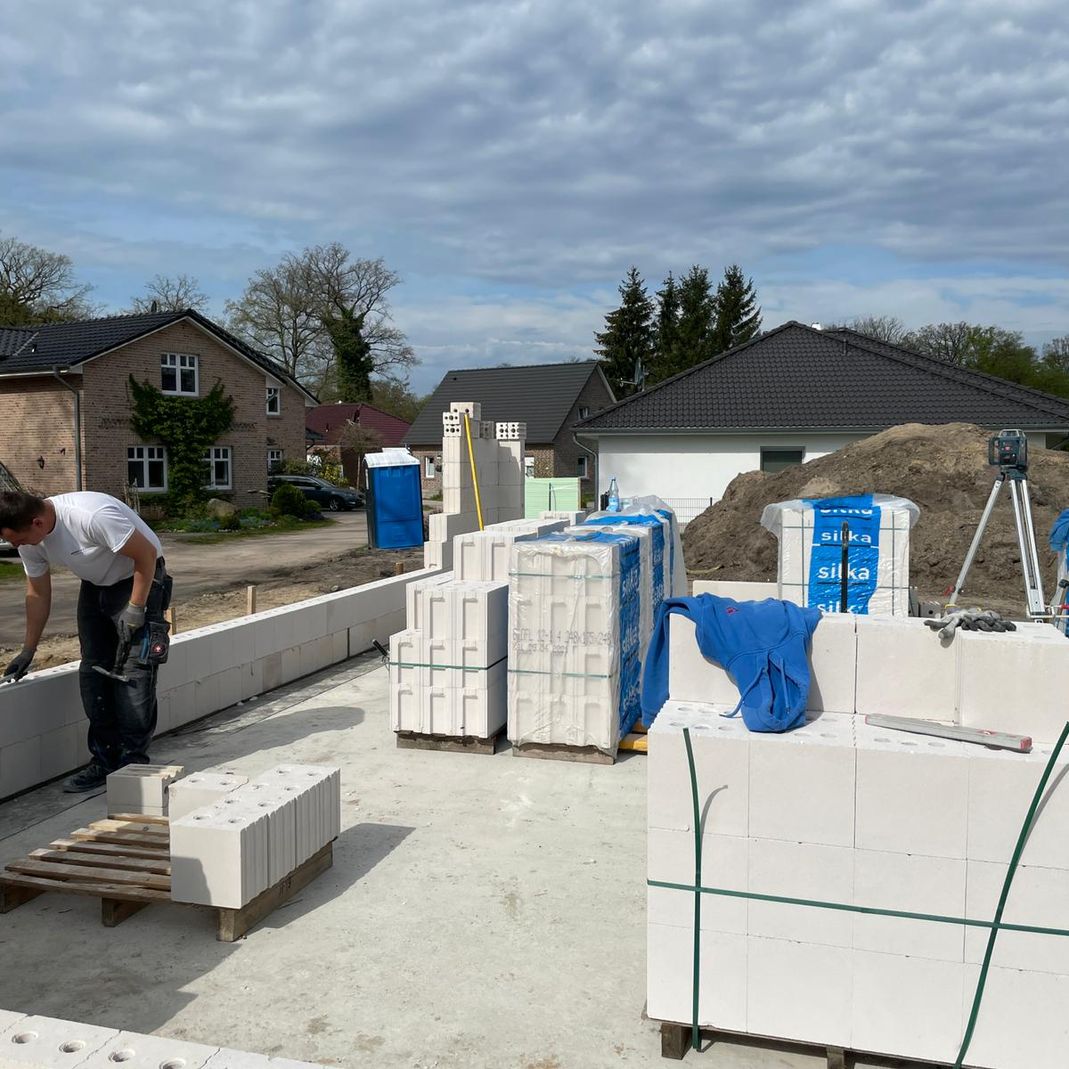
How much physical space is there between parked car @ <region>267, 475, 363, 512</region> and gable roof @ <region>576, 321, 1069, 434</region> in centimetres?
1296

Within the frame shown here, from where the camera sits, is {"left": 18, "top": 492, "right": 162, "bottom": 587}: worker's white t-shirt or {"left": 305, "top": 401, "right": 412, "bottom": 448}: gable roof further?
{"left": 305, "top": 401, "right": 412, "bottom": 448}: gable roof

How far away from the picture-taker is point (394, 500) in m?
21.2

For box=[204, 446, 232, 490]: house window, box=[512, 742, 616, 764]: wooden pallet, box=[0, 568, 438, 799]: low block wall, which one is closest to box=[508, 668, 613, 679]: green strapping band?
box=[512, 742, 616, 764]: wooden pallet

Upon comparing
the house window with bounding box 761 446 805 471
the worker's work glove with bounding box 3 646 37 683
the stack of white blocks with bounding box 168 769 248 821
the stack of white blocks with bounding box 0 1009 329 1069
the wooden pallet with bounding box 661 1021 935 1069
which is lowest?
the wooden pallet with bounding box 661 1021 935 1069

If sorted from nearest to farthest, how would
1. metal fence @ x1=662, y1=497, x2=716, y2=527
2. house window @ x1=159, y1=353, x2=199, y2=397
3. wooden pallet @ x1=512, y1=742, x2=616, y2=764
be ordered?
1. wooden pallet @ x1=512, y1=742, x2=616, y2=764
2. metal fence @ x1=662, y1=497, x2=716, y2=527
3. house window @ x1=159, y1=353, x2=199, y2=397

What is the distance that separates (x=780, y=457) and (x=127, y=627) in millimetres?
22382

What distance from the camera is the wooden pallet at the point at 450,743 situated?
7.43m

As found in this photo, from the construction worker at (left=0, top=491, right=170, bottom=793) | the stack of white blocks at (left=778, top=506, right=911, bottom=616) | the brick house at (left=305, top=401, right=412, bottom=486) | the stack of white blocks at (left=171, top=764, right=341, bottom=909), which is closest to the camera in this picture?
the stack of white blocks at (left=171, top=764, right=341, bottom=909)

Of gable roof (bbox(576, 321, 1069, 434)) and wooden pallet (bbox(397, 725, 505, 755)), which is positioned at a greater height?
gable roof (bbox(576, 321, 1069, 434))

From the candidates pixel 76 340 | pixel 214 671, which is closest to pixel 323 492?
pixel 76 340

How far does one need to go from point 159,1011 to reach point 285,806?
1043 millimetres

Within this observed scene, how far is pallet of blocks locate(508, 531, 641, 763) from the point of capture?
7.05 metres

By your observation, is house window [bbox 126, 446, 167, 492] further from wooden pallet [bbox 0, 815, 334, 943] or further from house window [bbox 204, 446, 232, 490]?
wooden pallet [bbox 0, 815, 334, 943]

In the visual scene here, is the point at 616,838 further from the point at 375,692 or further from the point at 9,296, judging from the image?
the point at 9,296
